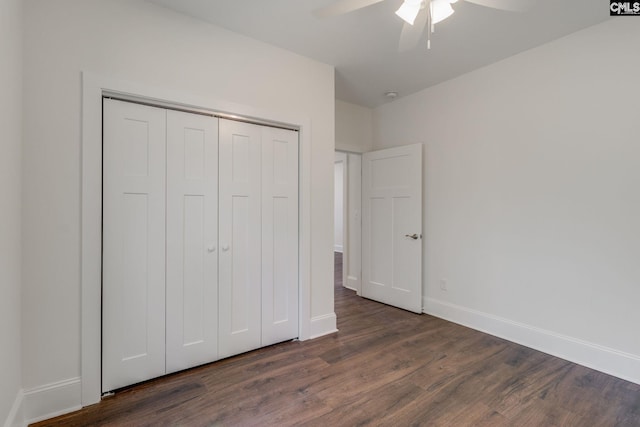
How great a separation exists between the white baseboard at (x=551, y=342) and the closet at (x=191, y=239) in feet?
5.95

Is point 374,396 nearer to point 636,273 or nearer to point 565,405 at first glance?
point 565,405

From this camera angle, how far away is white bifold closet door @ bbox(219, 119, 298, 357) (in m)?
2.41

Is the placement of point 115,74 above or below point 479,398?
above

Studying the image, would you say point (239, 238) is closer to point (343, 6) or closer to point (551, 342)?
point (343, 6)

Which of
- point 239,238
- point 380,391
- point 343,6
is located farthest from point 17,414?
point 343,6

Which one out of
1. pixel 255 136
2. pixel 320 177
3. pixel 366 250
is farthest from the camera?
pixel 366 250

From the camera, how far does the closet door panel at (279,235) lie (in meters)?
2.61

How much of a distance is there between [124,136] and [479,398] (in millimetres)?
2925

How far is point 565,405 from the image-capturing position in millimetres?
1886

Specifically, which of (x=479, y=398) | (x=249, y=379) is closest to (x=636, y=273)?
(x=479, y=398)

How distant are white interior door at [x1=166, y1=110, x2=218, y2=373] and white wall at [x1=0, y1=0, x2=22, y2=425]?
2.52 feet

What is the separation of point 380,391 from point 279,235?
4.73 feet

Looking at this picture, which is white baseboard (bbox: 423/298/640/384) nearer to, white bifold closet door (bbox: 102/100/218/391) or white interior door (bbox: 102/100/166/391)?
white bifold closet door (bbox: 102/100/218/391)

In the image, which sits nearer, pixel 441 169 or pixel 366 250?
pixel 441 169
